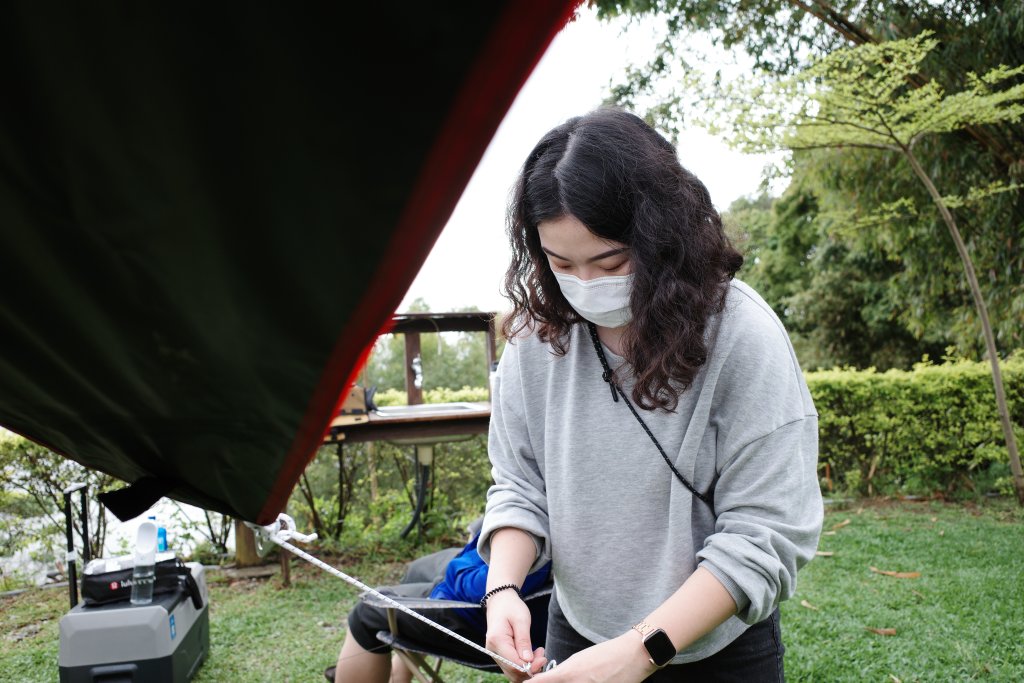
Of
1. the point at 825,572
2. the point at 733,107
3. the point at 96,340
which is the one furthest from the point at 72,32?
the point at 733,107

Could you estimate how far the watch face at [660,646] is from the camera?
1094 mm

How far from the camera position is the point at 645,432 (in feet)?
4.08

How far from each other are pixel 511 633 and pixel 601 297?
604 millimetres

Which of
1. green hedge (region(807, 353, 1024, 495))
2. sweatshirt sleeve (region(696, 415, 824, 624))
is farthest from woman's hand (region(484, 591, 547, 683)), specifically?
green hedge (region(807, 353, 1024, 495))

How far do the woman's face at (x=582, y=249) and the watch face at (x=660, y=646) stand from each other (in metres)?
0.56

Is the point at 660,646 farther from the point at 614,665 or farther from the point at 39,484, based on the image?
the point at 39,484

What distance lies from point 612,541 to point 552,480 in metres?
0.15

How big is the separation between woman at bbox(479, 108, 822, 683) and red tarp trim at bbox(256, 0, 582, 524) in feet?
2.42

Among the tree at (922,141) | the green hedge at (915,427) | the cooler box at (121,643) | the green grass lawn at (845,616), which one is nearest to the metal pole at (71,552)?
the cooler box at (121,643)

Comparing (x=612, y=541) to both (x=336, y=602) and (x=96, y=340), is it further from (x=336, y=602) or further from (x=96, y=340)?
(x=336, y=602)

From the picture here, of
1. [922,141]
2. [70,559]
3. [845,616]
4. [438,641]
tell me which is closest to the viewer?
[438,641]

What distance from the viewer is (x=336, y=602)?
4.38 meters

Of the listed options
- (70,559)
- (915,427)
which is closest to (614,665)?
(70,559)

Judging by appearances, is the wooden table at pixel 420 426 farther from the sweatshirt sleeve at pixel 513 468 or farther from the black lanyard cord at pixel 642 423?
the black lanyard cord at pixel 642 423
